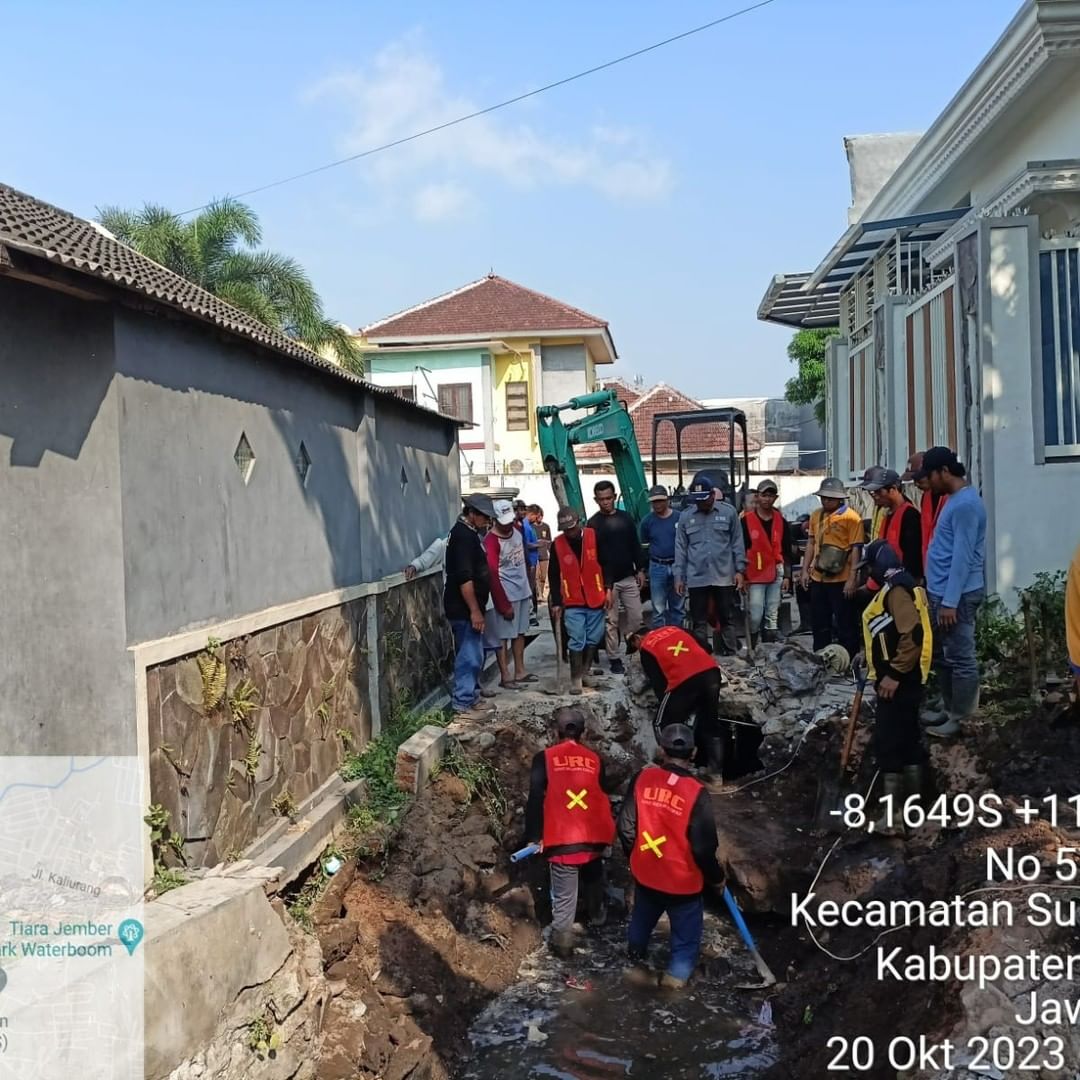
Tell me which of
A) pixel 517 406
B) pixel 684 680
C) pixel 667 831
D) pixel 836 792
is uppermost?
pixel 517 406

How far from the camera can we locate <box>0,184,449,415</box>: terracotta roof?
457cm

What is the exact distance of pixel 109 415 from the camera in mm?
5039

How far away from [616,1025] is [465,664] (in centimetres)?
385

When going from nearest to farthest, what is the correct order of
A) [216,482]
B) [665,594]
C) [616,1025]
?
[216,482]
[616,1025]
[665,594]

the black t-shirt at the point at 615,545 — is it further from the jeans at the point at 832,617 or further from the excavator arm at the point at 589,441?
the excavator arm at the point at 589,441

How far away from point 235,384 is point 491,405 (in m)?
23.8

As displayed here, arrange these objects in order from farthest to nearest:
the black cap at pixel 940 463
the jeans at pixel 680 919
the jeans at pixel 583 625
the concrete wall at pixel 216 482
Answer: the jeans at pixel 583 625
the black cap at pixel 940 463
the jeans at pixel 680 919
the concrete wall at pixel 216 482

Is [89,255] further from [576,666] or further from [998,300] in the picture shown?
[998,300]

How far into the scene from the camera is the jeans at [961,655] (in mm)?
7445

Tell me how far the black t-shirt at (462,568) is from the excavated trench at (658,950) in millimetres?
1072

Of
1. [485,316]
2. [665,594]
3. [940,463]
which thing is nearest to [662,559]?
[665,594]

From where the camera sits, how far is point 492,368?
99.2 feet

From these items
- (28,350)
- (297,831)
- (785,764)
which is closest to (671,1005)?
(297,831)

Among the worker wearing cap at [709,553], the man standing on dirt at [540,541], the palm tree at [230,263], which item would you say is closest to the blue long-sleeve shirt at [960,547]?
the worker wearing cap at [709,553]
